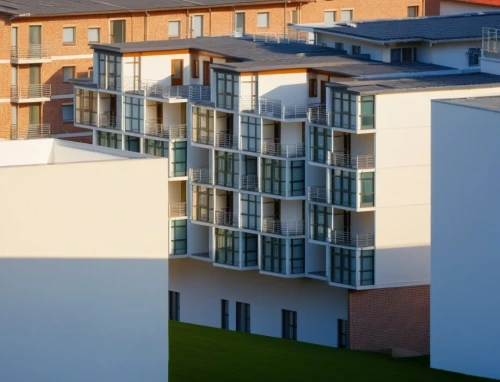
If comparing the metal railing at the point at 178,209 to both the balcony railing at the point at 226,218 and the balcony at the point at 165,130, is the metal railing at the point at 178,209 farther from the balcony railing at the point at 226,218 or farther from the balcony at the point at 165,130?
the balcony at the point at 165,130

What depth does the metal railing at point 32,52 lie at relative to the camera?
9931cm

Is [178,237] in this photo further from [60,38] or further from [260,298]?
[60,38]

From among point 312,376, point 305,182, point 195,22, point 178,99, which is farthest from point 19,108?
point 312,376

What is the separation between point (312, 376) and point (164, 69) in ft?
85.6

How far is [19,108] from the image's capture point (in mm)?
100312

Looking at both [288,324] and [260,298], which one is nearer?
[288,324]

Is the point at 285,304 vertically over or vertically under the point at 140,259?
under

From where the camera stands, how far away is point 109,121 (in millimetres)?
86000

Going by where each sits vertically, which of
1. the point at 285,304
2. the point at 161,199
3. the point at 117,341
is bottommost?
the point at 285,304

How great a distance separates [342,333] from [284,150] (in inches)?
316

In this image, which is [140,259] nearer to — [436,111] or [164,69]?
[436,111]

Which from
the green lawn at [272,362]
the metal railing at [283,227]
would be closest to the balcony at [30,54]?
the metal railing at [283,227]

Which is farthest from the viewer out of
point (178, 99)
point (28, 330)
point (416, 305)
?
point (178, 99)

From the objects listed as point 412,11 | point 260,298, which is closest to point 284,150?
point 260,298
